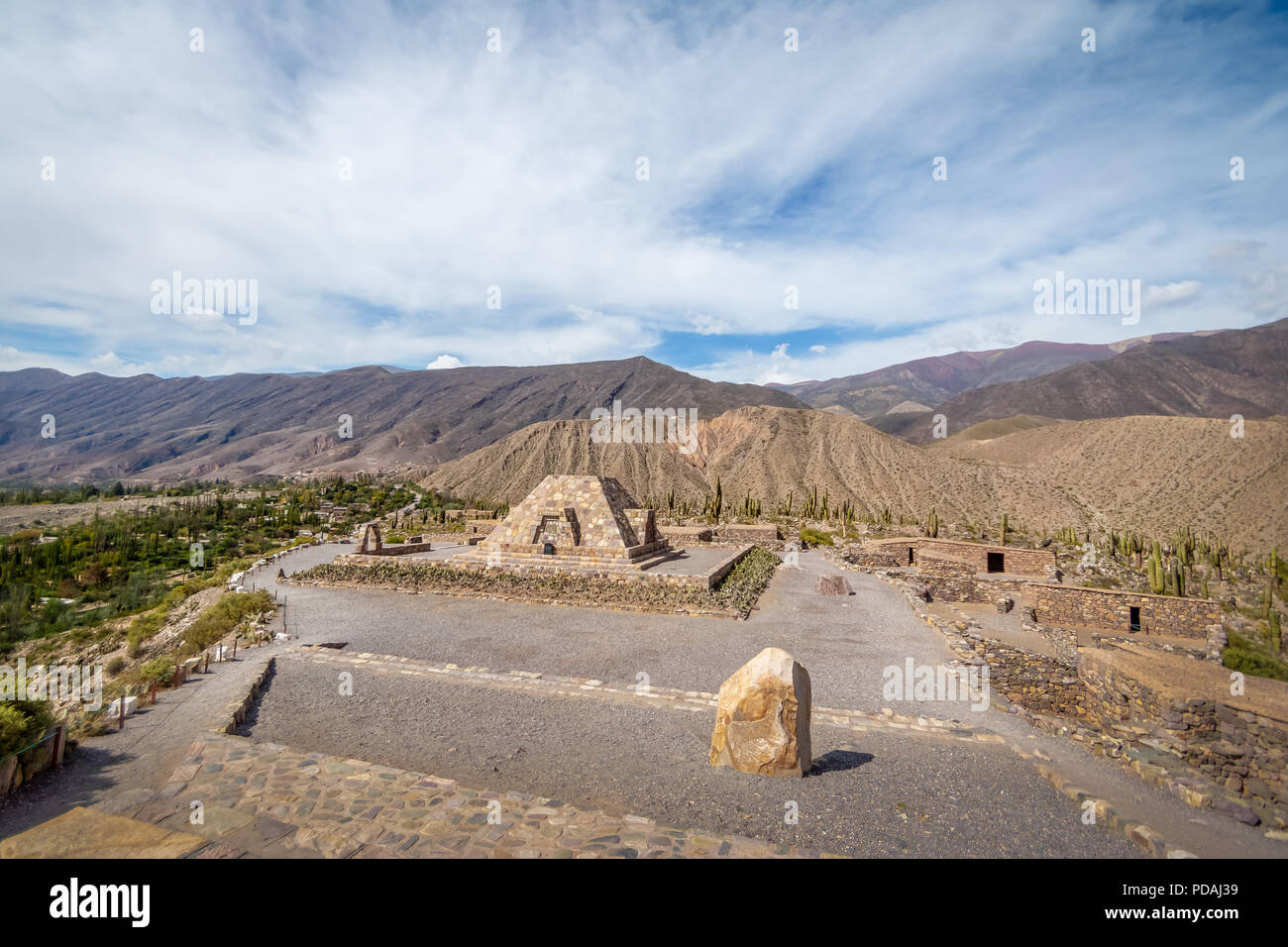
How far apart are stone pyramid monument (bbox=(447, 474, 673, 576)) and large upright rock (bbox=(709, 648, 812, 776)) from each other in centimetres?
999

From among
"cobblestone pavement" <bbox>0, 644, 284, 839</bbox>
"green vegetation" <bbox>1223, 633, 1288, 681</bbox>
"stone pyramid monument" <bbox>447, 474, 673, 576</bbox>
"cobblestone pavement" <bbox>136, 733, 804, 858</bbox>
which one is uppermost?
"stone pyramid monument" <bbox>447, 474, 673, 576</bbox>

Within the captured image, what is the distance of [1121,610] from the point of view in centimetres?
1183

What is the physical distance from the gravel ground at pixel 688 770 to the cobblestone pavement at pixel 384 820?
0.63 meters

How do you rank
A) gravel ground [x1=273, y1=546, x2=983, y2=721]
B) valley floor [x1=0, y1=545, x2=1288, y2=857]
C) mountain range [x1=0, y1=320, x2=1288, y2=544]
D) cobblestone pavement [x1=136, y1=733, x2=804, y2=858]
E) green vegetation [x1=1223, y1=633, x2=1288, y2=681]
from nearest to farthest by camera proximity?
cobblestone pavement [x1=136, y1=733, x2=804, y2=858] → valley floor [x1=0, y1=545, x2=1288, y2=857] → gravel ground [x1=273, y1=546, x2=983, y2=721] → green vegetation [x1=1223, y1=633, x2=1288, y2=681] → mountain range [x1=0, y1=320, x2=1288, y2=544]

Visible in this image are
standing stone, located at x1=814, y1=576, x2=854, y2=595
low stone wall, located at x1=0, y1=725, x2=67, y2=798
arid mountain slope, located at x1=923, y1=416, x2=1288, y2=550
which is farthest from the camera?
arid mountain slope, located at x1=923, y1=416, x2=1288, y2=550

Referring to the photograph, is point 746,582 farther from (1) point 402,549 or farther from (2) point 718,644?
(1) point 402,549

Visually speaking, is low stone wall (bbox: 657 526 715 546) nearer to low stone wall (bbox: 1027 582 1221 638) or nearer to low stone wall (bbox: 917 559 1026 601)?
low stone wall (bbox: 917 559 1026 601)

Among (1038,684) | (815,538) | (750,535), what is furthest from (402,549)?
(1038,684)

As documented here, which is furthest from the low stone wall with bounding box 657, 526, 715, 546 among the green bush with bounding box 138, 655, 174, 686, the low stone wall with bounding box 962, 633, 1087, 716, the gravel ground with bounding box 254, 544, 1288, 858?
the green bush with bounding box 138, 655, 174, 686

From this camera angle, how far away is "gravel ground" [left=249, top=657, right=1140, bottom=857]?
4672mm

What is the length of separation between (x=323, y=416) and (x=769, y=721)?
176428mm

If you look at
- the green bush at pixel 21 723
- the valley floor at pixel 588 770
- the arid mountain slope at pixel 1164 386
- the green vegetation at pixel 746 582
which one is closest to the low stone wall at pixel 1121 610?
the valley floor at pixel 588 770
